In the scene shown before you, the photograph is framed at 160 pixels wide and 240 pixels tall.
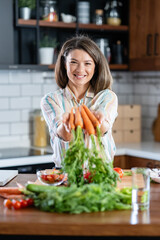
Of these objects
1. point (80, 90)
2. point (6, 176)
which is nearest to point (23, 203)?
point (6, 176)

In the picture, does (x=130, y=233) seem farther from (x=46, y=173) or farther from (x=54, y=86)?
(x=54, y=86)

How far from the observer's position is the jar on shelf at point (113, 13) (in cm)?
482

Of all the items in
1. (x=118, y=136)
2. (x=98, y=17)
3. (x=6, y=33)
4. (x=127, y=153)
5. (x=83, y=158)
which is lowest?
(x=127, y=153)

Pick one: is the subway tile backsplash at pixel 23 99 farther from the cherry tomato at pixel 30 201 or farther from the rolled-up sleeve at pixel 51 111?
the cherry tomato at pixel 30 201

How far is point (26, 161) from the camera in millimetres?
3928

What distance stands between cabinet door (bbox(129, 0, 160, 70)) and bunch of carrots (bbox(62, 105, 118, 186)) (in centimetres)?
249

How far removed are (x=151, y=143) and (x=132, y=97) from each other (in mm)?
771

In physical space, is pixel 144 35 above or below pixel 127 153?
above

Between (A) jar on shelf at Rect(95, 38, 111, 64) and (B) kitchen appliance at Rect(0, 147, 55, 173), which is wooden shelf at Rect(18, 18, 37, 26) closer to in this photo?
(A) jar on shelf at Rect(95, 38, 111, 64)

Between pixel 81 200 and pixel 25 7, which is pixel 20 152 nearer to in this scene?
pixel 25 7

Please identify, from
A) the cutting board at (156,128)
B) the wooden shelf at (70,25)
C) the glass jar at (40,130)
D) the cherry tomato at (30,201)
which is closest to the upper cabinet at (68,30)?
the wooden shelf at (70,25)

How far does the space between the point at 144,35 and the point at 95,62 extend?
206 centimetres

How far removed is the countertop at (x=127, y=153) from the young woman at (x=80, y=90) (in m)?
1.04

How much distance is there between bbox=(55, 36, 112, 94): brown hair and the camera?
275 centimetres
